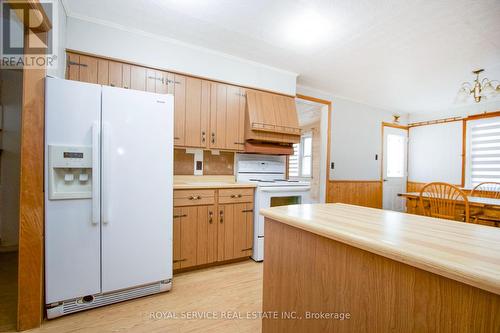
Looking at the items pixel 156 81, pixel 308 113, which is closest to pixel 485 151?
pixel 308 113

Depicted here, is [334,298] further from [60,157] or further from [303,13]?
[303,13]

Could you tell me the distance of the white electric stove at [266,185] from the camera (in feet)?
8.70

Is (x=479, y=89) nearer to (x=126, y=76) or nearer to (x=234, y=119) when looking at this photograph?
(x=234, y=119)

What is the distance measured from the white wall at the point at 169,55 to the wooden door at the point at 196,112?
0.14 metres

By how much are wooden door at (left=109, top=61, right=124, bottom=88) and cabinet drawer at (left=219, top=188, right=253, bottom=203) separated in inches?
58.3

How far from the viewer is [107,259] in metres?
1.76

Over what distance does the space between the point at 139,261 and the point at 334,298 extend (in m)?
1.59

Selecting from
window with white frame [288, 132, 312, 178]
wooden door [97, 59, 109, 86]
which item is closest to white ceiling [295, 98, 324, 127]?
window with white frame [288, 132, 312, 178]

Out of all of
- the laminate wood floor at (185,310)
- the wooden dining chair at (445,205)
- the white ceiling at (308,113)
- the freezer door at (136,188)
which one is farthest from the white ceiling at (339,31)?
the laminate wood floor at (185,310)

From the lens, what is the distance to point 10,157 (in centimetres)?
295

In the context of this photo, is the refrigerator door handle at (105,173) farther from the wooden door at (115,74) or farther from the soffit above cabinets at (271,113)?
the soffit above cabinets at (271,113)

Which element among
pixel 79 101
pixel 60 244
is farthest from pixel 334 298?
pixel 79 101

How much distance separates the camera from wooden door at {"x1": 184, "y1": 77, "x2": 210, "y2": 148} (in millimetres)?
2580

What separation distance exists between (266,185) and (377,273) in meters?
1.92
